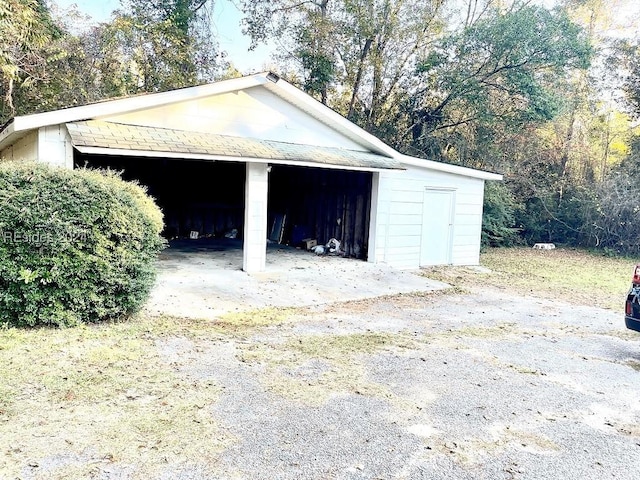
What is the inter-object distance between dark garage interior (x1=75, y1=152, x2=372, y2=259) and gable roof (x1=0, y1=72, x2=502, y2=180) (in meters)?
1.17

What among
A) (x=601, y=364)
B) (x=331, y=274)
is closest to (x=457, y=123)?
(x=331, y=274)

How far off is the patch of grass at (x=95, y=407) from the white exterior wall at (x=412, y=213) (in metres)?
6.97

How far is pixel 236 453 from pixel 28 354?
8.84 feet

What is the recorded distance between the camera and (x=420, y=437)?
128 inches

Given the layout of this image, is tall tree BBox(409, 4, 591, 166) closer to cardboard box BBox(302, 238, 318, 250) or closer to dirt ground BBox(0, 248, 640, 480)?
cardboard box BBox(302, 238, 318, 250)

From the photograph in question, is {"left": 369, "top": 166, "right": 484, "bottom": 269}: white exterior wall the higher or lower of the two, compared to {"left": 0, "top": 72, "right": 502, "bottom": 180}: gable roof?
lower

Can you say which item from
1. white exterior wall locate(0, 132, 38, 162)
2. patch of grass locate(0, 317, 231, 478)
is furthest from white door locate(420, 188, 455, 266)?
white exterior wall locate(0, 132, 38, 162)

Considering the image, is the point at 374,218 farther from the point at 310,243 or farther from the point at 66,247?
the point at 66,247

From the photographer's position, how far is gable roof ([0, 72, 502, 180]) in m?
7.28

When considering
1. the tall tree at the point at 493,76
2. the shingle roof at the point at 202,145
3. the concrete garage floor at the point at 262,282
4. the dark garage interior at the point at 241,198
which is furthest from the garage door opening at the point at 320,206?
the tall tree at the point at 493,76

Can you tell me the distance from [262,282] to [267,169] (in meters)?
2.25

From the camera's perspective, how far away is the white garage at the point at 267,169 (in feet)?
25.7

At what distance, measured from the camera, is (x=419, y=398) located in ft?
12.9

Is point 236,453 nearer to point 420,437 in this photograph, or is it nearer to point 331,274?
point 420,437
